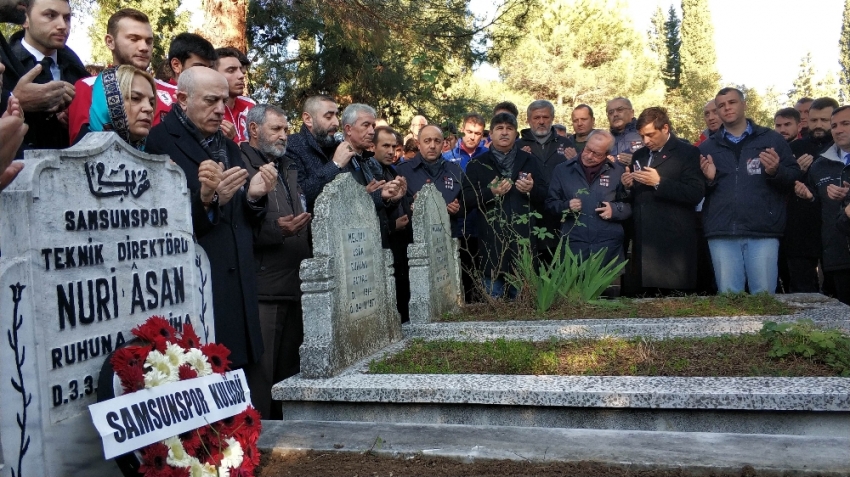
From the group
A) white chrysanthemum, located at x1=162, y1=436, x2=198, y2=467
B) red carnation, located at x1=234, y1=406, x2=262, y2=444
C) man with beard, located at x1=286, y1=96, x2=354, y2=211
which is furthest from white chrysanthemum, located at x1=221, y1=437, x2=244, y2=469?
man with beard, located at x1=286, y1=96, x2=354, y2=211

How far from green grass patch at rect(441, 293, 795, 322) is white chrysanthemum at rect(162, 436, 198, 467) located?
3812mm

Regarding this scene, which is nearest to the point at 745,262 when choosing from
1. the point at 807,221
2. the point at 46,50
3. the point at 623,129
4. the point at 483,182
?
the point at 807,221

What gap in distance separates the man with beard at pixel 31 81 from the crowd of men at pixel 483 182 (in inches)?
0.6

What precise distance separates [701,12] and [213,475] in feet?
156

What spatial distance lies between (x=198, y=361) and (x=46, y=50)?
222cm

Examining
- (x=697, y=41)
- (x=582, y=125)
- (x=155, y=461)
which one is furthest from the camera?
(x=697, y=41)

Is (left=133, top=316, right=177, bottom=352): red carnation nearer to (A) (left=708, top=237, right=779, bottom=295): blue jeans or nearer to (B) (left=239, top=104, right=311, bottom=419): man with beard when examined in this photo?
(B) (left=239, top=104, right=311, bottom=419): man with beard

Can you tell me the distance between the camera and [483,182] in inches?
297

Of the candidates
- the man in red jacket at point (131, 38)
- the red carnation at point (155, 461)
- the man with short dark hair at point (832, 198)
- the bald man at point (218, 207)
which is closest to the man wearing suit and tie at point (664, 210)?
the man with short dark hair at point (832, 198)

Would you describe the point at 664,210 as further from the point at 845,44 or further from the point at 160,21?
the point at 845,44

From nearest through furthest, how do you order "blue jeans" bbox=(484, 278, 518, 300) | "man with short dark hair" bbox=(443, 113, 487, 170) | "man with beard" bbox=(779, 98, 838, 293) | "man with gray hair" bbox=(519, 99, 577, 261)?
"blue jeans" bbox=(484, 278, 518, 300), "man with beard" bbox=(779, 98, 838, 293), "man with gray hair" bbox=(519, 99, 577, 261), "man with short dark hair" bbox=(443, 113, 487, 170)

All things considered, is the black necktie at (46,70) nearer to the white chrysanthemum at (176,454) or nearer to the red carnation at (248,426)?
the red carnation at (248,426)

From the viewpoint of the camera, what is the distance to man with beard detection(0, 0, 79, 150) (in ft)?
11.2

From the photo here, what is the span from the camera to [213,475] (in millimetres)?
2771
